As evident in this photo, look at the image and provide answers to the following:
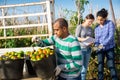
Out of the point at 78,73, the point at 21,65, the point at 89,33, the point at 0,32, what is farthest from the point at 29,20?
the point at 78,73

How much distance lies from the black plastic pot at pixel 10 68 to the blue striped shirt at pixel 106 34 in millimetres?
1536

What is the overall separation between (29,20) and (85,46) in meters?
4.33

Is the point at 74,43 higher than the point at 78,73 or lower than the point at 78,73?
higher

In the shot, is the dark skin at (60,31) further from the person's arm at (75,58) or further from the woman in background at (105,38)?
the woman in background at (105,38)

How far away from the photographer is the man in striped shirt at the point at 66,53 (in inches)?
128

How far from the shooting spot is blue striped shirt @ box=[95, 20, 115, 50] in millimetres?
5887

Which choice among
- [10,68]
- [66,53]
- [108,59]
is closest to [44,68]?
[10,68]

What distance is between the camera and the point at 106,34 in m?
5.94

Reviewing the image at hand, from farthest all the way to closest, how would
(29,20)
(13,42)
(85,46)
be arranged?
1. (29,20)
2. (13,42)
3. (85,46)

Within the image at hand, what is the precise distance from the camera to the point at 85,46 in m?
5.87

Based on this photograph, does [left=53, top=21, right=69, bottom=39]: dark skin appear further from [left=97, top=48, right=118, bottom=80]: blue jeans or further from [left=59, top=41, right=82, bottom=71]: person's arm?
[left=97, top=48, right=118, bottom=80]: blue jeans

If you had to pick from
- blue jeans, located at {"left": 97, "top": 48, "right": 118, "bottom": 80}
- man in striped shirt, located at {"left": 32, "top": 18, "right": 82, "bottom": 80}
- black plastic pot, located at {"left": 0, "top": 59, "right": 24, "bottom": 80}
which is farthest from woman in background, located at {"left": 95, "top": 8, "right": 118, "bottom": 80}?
man in striped shirt, located at {"left": 32, "top": 18, "right": 82, "bottom": 80}

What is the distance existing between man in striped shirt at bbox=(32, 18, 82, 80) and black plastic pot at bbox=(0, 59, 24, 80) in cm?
188

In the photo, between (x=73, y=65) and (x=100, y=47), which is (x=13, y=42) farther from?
(x=73, y=65)
